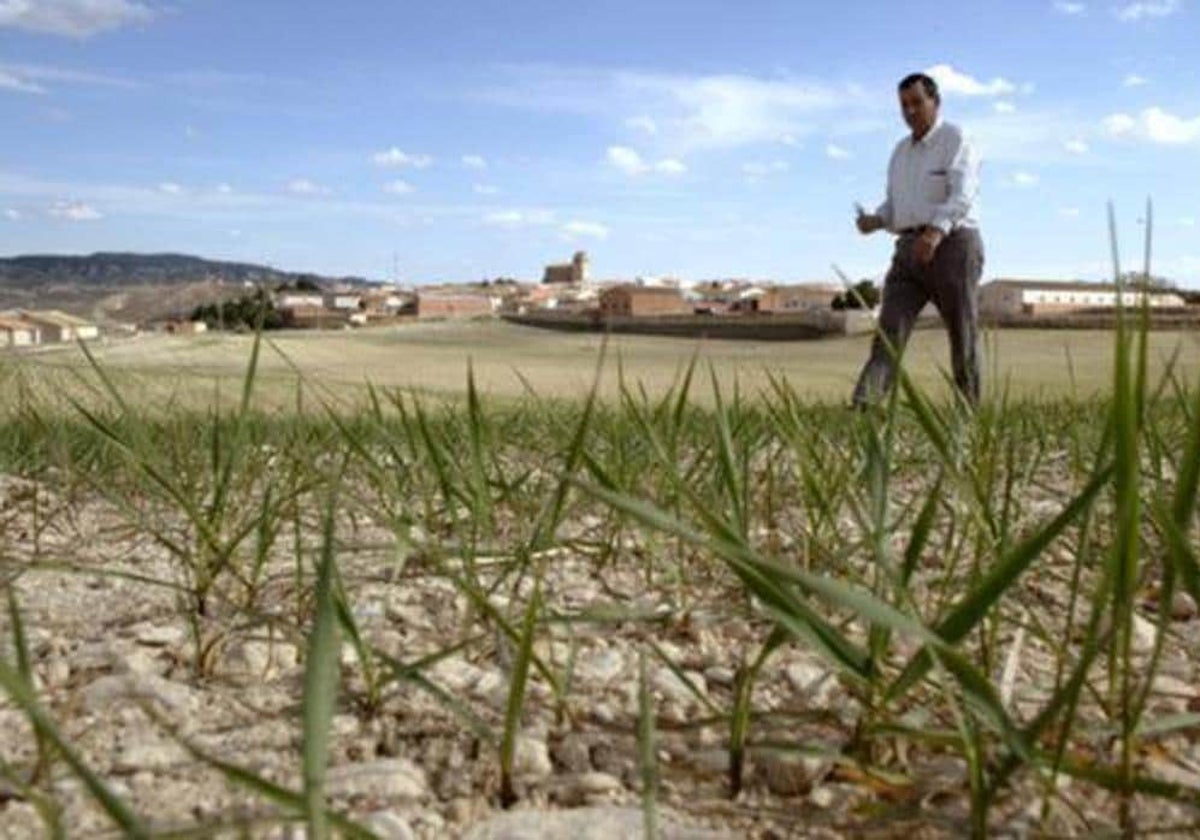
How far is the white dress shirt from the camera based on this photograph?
5.31 meters

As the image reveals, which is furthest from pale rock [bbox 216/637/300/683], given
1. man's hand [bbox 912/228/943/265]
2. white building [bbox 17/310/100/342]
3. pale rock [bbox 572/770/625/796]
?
man's hand [bbox 912/228/943/265]

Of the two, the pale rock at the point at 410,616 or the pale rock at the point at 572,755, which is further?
the pale rock at the point at 410,616

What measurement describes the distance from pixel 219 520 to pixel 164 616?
0.18m

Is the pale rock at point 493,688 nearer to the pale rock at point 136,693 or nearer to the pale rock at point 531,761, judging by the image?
the pale rock at point 531,761

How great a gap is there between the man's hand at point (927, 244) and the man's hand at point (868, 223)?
23cm

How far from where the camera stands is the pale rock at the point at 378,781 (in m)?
0.90

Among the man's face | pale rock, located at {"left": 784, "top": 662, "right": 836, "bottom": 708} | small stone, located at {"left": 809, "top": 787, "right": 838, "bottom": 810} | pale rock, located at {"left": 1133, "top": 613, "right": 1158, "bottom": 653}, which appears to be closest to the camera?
small stone, located at {"left": 809, "top": 787, "right": 838, "bottom": 810}

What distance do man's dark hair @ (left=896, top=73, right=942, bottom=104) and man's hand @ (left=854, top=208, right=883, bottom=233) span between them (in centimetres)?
59

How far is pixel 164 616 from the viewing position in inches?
55.5

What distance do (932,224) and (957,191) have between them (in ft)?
0.58

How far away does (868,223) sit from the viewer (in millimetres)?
5496

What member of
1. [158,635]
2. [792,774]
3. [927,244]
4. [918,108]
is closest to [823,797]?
[792,774]

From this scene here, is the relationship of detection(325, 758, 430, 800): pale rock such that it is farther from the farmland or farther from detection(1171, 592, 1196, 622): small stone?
detection(1171, 592, 1196, 622): small stone

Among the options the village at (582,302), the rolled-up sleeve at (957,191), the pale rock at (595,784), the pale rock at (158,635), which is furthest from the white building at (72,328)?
the village at (582,302)
